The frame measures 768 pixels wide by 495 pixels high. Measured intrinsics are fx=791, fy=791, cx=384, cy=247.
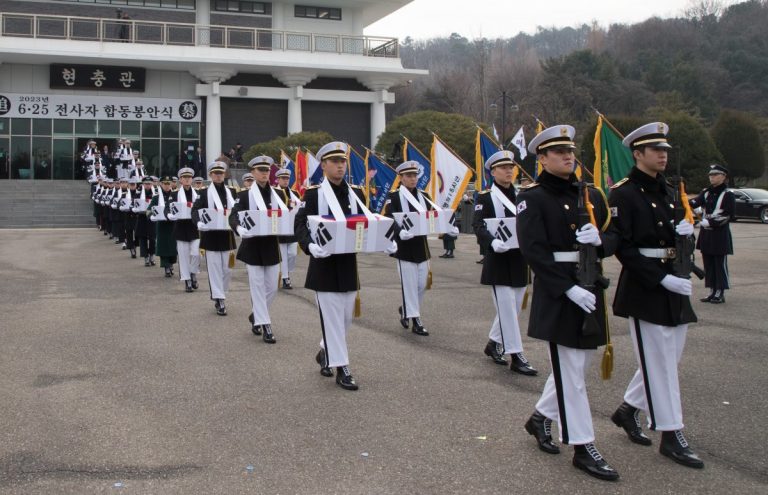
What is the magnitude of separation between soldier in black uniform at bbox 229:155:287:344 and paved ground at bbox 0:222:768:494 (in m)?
0.37

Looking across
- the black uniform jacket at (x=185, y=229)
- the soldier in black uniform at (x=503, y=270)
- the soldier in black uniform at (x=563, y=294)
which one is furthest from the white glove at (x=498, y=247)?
the black uniform jacket at (x=185, y=229)

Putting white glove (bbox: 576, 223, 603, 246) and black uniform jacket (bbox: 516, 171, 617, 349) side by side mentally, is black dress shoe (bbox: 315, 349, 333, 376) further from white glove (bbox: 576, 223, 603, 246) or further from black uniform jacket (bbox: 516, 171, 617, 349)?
white glove (bbox: 576, 223, 603, 246)

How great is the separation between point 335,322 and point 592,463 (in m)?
2.98

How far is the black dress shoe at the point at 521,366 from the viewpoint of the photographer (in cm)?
748

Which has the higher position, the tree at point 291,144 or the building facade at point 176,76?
the building facade at point 176,76

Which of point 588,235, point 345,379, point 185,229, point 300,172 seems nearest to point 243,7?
point 300,172

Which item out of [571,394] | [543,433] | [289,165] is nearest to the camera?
[571,394]

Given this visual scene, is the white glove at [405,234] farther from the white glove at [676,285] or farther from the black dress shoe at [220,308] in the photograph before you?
the white glove at [676,285]

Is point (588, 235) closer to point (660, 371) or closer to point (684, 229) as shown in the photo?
point (684, 229)

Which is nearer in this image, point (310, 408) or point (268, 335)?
point (310, 408)

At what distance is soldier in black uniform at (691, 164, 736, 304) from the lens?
12109 mm

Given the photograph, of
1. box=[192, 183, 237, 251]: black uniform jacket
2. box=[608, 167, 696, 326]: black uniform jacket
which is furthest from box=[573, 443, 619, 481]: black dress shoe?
box=[192, 183, 237, 251]: black uniform jacket

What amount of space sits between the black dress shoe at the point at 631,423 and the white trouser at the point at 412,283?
14.0ft

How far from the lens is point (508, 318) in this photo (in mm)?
7703
